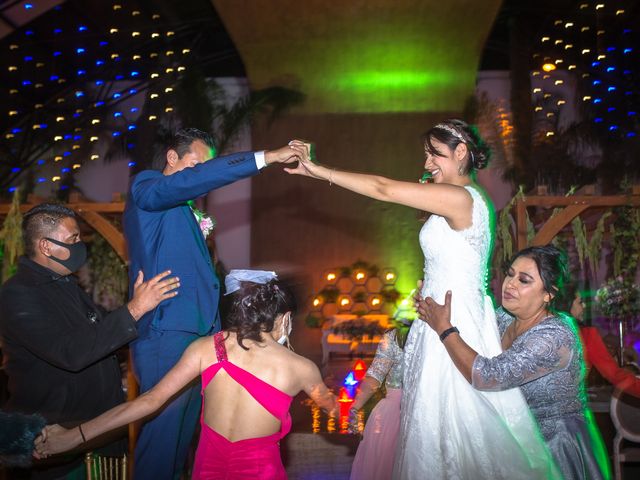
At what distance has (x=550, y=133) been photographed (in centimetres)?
1080

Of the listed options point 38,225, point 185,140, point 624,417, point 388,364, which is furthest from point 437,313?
point 624,417

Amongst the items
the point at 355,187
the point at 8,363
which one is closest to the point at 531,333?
the point at 355,187

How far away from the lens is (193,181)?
2.45 meters

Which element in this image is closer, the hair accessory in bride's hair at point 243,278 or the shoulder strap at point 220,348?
the shoulder strap at point 220,348

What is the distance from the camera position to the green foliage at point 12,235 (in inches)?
228

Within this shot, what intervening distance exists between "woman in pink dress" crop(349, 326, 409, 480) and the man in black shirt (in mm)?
1172

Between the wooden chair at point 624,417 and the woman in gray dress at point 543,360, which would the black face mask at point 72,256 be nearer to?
the woman in gray dress at point 543,360

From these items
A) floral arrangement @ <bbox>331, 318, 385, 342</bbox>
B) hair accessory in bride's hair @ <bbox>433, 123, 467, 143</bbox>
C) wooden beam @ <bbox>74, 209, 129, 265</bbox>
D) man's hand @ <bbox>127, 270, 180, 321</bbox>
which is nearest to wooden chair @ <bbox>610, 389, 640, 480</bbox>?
hair accessory in bride's hair @ <bbox>433, 123, 467, 143</bbox>

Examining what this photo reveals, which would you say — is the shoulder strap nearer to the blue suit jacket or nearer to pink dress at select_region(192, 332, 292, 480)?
pink dress at select_region(192, 332, 292, 480)

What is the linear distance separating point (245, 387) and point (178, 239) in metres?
0.67

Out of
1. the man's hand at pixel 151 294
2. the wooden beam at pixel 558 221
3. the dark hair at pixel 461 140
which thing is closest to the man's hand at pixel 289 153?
the dark hair at pixel 461 140

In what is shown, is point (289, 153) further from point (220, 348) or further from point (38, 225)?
point (38, 225)

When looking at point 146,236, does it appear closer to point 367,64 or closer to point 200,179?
point 200,179

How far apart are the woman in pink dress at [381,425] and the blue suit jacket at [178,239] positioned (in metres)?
0.99
